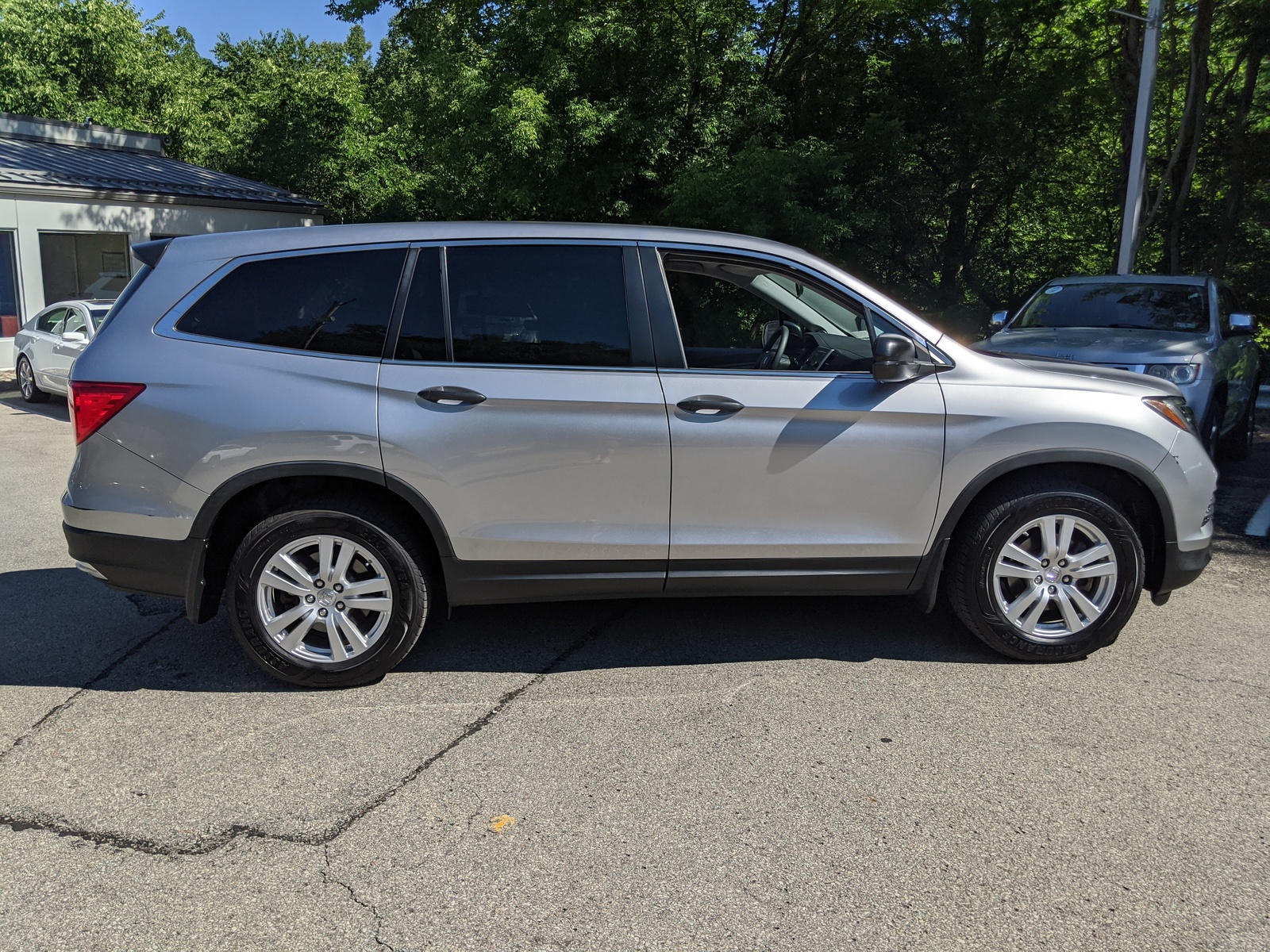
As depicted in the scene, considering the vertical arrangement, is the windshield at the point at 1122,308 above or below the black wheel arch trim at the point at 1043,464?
above

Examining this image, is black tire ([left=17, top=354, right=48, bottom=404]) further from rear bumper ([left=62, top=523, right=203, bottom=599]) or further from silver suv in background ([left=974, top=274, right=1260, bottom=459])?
silver suv in background ([left=974, top=274, right=1260, bottom=459])

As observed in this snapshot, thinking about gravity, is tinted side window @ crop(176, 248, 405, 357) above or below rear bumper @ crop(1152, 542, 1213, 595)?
above

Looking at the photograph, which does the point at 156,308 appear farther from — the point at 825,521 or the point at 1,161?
the point at 1,161

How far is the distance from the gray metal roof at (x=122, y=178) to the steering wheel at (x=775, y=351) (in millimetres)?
18347

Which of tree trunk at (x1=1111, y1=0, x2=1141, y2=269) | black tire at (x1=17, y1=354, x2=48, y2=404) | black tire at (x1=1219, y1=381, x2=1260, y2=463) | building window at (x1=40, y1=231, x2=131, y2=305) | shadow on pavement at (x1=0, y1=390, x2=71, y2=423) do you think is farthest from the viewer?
building window at (x1=40, y1=231, x2=131, y2=305)

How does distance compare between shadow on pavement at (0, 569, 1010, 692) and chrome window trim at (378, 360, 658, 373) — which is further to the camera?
shadow on pavement at (0, 569, 1010, 692)

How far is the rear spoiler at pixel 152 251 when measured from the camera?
4.31m

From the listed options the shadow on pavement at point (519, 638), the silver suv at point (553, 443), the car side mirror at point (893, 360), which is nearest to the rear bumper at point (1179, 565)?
the silver suv at point (553, 443)

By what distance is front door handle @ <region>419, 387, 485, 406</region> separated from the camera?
161 inches

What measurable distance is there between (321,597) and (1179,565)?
3.64 metres

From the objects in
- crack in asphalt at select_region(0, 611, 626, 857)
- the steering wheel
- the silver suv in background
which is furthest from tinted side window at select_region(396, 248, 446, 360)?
the silver suv in background

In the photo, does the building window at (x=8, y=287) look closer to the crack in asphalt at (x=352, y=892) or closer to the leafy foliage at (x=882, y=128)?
the leafy foliage at (x=882, y=128)

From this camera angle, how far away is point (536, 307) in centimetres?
424

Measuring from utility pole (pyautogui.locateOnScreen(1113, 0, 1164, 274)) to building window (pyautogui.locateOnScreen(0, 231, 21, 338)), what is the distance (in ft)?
59.8
